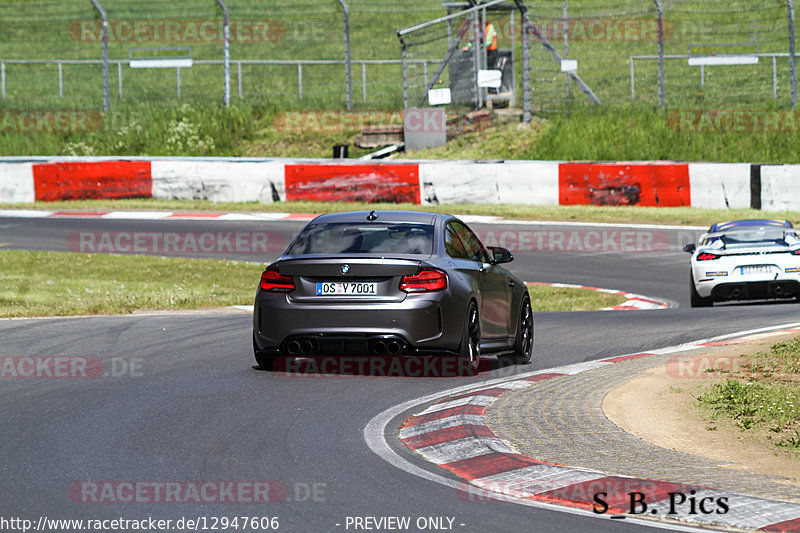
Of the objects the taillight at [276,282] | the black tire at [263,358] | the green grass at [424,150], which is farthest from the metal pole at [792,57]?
the taillight at [276,282]

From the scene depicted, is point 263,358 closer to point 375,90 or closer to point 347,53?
point 347,53

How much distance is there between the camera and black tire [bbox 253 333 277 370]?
34.0 feet

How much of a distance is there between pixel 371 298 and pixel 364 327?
0.24m

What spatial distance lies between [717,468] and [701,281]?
34.6ft

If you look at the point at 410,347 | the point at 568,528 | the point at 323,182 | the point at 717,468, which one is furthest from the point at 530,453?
the point at 323,182

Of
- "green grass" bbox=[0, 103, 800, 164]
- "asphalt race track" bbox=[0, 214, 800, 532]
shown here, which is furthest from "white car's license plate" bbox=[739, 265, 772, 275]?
"green grass" bbox=[0, 103, 800, 164]

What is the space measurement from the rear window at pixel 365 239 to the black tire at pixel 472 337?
0.63 meters

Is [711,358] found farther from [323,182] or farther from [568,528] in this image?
[323,182]

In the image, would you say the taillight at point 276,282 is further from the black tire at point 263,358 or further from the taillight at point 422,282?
the taillight at point 422,282

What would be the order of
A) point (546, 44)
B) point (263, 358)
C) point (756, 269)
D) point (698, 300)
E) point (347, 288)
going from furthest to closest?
point (546, 44), point (698, 300), point (756, 269), point (263, 358), point (347, 288)

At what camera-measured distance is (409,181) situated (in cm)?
2848

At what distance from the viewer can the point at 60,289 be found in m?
18.0

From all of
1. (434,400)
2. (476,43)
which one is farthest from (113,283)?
(476,43)

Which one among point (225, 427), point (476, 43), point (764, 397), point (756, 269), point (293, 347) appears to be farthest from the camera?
point (476, 43)
